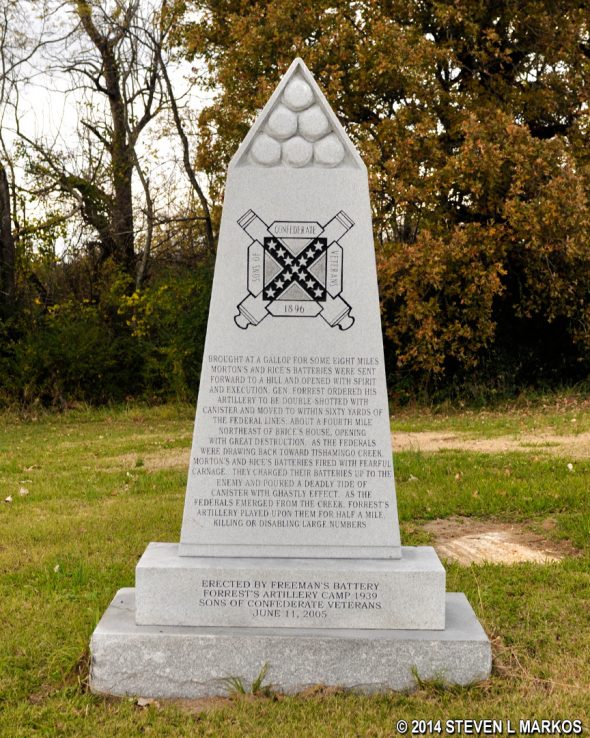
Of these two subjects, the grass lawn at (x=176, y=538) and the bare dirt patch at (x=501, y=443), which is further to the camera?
the bare dirt patch at (x=501, y=443)

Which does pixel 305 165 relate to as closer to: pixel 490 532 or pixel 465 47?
pixel 490 532

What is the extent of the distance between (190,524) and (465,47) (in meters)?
13.9

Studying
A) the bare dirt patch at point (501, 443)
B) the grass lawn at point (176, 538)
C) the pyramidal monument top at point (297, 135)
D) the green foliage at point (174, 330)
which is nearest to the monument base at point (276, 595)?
the grass lawn at point (176, 538)

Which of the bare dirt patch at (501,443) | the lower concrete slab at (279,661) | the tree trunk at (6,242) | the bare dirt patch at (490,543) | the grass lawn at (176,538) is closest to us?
the grass lawn at (176,538)

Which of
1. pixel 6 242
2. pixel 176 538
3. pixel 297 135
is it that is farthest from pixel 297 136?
pixel 6 242

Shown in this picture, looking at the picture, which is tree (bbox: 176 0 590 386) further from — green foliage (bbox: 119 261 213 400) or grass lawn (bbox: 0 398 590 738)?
grass lawn (bbox: 0 398 590 738)

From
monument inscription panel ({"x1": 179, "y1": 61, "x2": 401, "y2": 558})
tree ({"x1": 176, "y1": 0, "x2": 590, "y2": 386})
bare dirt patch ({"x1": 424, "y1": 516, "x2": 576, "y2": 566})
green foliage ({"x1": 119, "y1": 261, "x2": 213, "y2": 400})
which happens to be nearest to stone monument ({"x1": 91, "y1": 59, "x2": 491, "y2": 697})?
monument inscription panel ({"x1": 179, "y1": 61, "x2": 401, "y2": 558})

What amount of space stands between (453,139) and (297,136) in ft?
39.3

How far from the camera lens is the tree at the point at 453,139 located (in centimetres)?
1409

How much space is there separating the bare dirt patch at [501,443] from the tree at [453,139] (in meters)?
3.54

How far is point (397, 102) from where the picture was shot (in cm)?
1556

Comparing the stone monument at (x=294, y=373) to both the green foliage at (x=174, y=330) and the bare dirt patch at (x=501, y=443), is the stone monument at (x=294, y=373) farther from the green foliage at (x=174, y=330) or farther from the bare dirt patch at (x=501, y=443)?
the green foliage at (x=174, y=330)

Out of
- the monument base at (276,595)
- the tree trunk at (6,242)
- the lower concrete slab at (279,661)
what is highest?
the tree trunk at (6,242)

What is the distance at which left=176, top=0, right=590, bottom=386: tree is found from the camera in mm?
14094
